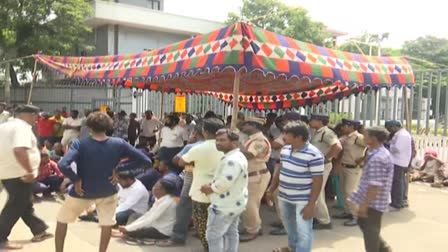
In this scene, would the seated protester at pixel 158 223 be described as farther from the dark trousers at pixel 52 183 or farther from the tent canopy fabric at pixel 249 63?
the dark trousers at pixel 52 183

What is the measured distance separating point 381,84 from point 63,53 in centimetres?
1610

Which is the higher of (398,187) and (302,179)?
(302,179)

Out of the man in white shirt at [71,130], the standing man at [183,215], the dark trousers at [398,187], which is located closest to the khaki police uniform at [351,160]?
the dark trousers at [398,187]

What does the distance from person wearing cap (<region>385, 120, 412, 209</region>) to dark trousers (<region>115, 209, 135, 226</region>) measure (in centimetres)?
428

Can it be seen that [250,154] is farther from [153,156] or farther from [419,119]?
[419,119]

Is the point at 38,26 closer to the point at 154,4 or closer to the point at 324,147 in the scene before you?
the point at 154,4

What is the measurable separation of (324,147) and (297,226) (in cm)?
215

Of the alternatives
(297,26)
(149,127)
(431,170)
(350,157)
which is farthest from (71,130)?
(297,26)

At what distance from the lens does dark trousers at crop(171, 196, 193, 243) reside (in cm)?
516

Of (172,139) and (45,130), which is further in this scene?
(45,130)

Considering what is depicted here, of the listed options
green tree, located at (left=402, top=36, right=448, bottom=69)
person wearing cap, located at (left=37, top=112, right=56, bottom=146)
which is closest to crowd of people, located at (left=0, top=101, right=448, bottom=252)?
person wearing cap, located at (left=37, top=112, right=56, bottom=146)

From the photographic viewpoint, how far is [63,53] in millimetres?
19547

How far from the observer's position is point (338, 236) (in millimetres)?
5758

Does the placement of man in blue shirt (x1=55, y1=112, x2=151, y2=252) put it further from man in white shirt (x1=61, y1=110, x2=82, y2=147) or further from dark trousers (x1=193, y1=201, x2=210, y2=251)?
man in white shirt (x1=61, y1=110, x2=82, y2=147)
